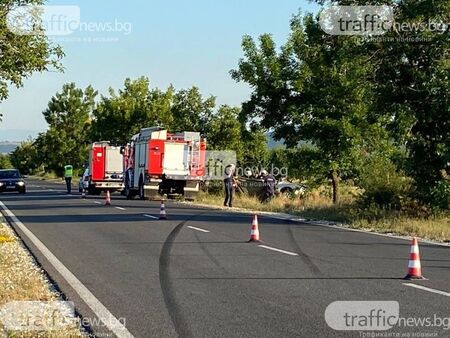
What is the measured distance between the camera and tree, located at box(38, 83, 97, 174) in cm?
9944

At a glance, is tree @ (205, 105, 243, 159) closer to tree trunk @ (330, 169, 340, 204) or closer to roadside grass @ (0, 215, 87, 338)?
tree trunk @ (330, 169, 340, 204)

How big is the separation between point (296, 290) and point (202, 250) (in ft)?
15.7

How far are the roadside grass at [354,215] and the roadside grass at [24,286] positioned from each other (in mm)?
9648

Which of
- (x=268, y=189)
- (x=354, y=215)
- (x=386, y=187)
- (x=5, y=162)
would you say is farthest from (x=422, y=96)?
(x=5, y=162)

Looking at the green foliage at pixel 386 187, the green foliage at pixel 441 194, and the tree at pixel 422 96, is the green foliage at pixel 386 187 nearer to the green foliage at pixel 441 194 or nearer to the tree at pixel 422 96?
the tree at pixel 422 96

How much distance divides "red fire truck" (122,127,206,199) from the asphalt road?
55.5 ft

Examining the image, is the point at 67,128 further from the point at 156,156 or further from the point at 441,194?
the point at 441,194

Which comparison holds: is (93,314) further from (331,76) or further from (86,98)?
(86,98)

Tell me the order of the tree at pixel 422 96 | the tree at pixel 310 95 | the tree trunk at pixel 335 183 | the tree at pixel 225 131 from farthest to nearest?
the tree at pixel 225 131 < the tree trunk at pixel 335 183 < the tree at pixel 310 95 < the tree at pixel 422 96

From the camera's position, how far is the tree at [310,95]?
2808cm

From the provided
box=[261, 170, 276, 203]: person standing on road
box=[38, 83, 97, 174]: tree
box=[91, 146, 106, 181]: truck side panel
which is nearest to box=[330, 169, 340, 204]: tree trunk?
box=[261, 170, 276, 203]: person standing on road

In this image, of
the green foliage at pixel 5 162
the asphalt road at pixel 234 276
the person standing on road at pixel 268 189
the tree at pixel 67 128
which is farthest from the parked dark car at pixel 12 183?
the green foliage at pixel 5 162

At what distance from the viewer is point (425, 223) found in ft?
65.2

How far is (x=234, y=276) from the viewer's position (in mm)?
11141
